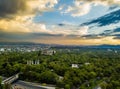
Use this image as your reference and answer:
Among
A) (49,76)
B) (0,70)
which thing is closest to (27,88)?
(49,76)

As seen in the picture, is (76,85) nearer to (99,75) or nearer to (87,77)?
(87,77)

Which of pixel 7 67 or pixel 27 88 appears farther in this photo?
pixel 7 67

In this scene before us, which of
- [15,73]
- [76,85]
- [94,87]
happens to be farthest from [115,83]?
[15,73]

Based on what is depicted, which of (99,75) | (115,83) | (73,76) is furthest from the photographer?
(99,75)

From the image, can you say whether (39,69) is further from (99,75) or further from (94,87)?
(94,87)

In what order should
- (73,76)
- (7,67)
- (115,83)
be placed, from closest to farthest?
1. (115,83)
2. (73,76)
3. (7,67)

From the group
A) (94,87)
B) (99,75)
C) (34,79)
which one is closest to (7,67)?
(34,79)

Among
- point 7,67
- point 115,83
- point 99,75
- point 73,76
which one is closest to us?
point 115,83

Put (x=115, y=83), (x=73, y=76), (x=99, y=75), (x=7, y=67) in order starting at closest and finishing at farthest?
(x=115, y=83) < (x=73, y=76) < (x=99, y=75) < (x=7, y=67)

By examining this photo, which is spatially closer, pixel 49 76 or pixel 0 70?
pixel 49 76
